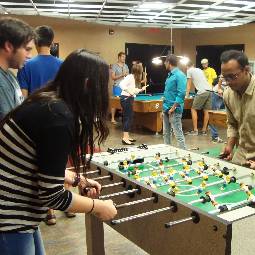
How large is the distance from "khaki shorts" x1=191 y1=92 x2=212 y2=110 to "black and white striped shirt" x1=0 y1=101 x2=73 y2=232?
6.11 metres

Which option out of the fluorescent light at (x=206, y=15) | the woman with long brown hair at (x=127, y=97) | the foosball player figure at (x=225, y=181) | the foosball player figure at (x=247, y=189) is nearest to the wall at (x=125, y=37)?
the fluorescent light at (x=206, y=15)

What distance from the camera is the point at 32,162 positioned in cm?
119

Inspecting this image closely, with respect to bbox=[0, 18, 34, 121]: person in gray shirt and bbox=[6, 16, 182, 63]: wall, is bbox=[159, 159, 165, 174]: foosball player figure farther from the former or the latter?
bbox=[6, 16, 182, 63]: wall

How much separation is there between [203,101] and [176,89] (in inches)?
90.4

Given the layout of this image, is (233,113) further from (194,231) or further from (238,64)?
(194,231)

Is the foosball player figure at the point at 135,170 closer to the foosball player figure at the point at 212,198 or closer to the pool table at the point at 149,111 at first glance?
the foosball player figure at the point at 212,198

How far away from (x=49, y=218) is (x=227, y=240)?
2.15 m

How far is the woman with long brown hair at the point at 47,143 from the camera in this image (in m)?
1.14

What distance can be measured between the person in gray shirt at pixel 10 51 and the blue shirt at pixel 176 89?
10.0ft

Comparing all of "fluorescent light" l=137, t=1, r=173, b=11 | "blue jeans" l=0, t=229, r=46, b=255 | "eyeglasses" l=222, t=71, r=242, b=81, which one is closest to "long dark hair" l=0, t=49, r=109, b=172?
"blue jeans" l=0, t=229, r=46, b=255

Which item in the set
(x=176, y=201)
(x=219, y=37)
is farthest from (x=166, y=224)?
(x=219, y=37)

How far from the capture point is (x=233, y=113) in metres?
2.65

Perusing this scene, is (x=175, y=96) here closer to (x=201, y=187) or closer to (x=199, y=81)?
(x=199, y=81)

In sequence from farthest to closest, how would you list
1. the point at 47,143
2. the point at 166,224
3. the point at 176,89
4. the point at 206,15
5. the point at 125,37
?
the point at 125,37
the point at 206,15
the point at 176,89
the point at 166,224
the point at 47,143
